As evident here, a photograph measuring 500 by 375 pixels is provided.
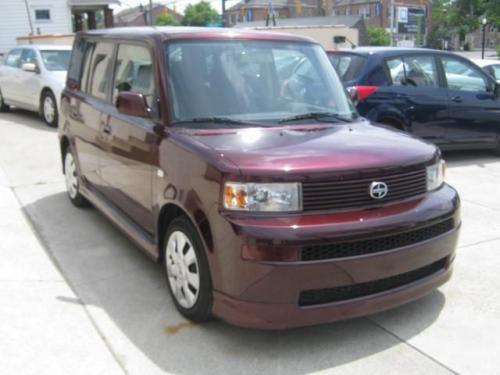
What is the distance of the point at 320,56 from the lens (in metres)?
4.80

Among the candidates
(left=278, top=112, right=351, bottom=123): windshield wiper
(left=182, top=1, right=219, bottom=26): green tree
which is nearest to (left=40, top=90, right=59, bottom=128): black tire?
(left=278, top=112, right=351, bottom=123): windshield wiper

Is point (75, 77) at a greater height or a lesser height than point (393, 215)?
greater

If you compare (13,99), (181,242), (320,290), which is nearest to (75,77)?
(181,242)

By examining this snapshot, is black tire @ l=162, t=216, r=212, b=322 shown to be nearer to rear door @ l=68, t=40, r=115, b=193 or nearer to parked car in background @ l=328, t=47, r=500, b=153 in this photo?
rear door @ l=68, t=40, r=115, b=193

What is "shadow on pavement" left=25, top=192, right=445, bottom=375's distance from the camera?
3.33m

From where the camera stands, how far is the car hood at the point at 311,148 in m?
3.29

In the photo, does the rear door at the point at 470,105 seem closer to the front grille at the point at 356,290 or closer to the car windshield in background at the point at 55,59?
the front grille at the point at 356,290

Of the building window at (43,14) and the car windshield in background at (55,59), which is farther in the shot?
the building window at (43,14)

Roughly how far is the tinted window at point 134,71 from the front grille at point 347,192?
1.50 meters

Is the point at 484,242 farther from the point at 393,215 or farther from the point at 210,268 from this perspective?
the point at 210,268

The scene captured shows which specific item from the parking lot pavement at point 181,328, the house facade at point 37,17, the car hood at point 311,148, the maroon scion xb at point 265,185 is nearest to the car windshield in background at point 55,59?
the parking lot pavement at point 181,328

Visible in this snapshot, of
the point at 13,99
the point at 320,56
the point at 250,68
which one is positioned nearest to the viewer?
the point at 250,68

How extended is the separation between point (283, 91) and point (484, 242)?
2.35 meters

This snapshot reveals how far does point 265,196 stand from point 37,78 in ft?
33.2
